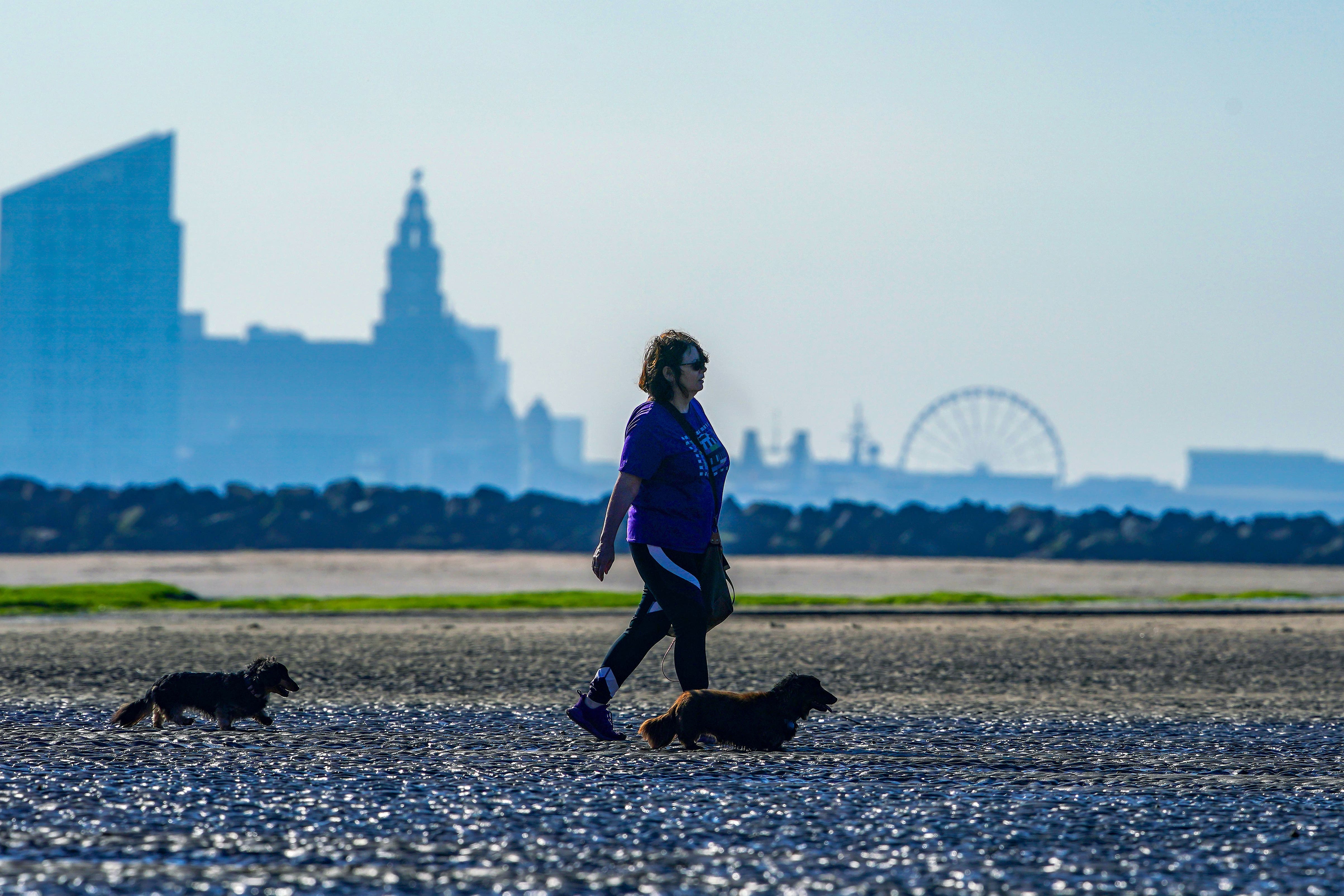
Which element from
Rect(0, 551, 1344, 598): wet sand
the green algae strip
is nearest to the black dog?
the green algae strip

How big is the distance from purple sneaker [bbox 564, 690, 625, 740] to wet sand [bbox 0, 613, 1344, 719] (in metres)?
1.71

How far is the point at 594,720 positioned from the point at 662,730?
0.39 m

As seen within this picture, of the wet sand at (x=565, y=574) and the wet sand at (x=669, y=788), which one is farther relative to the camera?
the wet sand at (x=565, y=574)

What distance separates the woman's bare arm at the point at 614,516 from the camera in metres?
5.94

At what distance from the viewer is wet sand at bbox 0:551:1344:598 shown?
20.2 metres

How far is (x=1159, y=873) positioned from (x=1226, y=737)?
319 centimetres

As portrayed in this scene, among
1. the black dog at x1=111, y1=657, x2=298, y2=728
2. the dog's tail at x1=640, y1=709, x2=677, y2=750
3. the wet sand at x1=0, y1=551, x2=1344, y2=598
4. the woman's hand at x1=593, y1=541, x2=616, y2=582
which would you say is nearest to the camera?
the woman's hand at x1=593, y1=541, x2=616, y2=582

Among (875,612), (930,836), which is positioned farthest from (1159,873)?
(875,612)

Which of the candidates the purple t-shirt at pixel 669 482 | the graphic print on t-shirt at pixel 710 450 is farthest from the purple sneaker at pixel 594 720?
the graphic print on t-shirt at pixel 710 450

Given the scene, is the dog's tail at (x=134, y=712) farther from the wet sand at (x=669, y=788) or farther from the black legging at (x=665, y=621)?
the black legging at (x=665, y=621)

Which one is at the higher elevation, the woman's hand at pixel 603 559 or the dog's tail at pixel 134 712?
the woman's hand at pixel 603 559

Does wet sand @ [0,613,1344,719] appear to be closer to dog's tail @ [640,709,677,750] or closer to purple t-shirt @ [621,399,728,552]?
dog's tail @ [640,709,677,750]

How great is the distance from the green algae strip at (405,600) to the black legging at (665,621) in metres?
8.85

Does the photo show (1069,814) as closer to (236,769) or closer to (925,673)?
(236,769)
